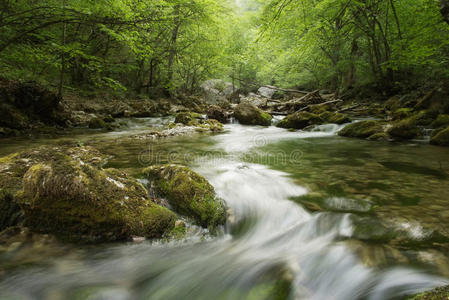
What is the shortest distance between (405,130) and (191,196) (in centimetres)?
739

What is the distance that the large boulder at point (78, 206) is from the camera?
2.06 meters

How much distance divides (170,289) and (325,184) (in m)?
2.62

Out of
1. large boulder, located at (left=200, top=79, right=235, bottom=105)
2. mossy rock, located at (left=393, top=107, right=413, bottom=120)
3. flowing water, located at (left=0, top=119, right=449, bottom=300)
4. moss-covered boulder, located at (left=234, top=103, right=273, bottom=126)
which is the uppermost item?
large boulder, located at (left=200, top=79, right=235, bottom=105)

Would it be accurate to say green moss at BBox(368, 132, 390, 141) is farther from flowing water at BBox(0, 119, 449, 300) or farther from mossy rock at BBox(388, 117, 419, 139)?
flowing water at BBox(0, 119, 449, 300)

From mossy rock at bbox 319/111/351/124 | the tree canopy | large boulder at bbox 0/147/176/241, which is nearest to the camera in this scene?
large boulder at bbox 0/147/176/241

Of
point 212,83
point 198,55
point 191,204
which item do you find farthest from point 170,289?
point 212,83

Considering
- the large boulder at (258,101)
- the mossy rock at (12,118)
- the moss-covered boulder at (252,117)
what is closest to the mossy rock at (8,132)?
the mossy rock at (12,118)

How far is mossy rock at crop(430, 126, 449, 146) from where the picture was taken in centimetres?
589

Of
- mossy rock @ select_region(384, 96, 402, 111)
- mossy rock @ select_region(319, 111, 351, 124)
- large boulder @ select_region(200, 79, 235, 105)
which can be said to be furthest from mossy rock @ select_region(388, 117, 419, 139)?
large boulder @ select_region(200, 79, 235, 105)

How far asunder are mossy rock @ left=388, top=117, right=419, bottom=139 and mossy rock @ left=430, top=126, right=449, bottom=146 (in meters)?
0.78

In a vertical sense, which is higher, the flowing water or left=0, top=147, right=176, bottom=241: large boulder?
left=0, top=147, right=176, bottom=241: large boulder

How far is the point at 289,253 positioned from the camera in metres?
2.17

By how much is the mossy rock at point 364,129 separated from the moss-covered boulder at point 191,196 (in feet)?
22.9

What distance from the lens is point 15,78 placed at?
26.5ft
